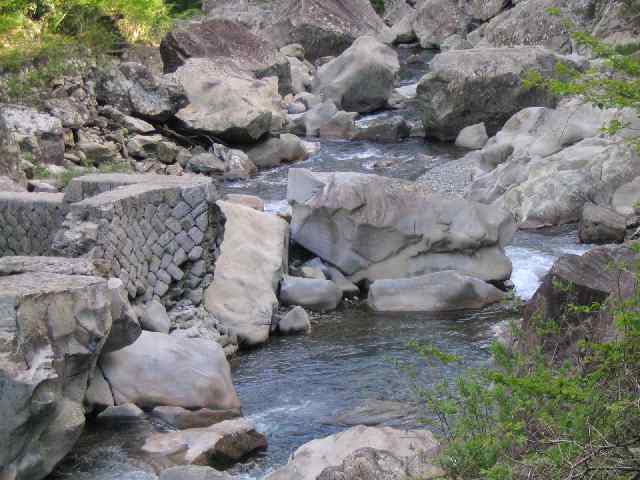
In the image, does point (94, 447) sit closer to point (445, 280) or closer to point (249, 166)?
point (445, 280)

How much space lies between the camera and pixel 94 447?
696 centimetres

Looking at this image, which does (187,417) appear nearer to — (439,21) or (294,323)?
(294,323)

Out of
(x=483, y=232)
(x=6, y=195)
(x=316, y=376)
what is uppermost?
(x=6, y=195)

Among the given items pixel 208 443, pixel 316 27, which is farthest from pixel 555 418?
pixel 316 27

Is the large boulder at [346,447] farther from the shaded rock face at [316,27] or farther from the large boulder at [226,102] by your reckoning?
the shaded rock face at [316,27]

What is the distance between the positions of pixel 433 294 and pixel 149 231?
3457 mm

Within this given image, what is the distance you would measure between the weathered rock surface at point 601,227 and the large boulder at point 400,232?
1.38 m

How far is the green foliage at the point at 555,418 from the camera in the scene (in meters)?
3.94

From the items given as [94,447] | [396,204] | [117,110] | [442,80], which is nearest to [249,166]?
[117,110]

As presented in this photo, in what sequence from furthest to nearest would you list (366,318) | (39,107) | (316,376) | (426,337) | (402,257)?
(39,107) → (402,257) → (366,318) → (426,337) → (316,376)

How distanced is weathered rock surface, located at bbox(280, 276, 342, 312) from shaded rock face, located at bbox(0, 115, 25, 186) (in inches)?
164

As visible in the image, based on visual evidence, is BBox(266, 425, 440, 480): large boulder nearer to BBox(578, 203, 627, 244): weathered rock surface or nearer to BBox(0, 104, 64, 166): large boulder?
BBox(578, 203, 627, 244): weathered rock surface

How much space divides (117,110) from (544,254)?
9394 millimetres

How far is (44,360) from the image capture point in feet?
19.5
